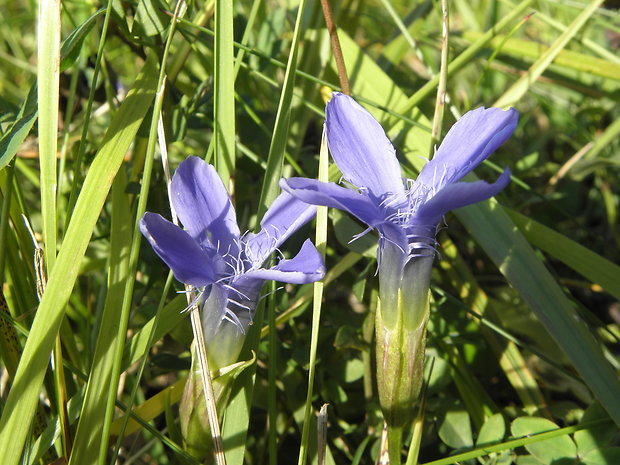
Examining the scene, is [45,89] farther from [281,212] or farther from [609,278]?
[609,278]

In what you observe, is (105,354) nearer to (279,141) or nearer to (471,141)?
(279,141)

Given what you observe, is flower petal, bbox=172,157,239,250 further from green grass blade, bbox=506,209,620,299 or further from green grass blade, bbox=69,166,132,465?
green grass blade, bbox=506,209,620,299

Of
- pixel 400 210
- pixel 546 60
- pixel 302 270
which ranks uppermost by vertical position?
pixel 546 60

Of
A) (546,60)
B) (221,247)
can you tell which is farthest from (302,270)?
(546,60)

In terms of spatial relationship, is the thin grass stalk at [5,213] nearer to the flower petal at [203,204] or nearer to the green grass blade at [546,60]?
the flower petal at [203,204]

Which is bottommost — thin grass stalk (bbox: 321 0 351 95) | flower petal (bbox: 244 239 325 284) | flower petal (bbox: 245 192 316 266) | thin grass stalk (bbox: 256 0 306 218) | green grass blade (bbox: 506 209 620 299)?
flower petal (bbox: 244 239 325 284)

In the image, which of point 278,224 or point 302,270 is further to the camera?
point 278,224

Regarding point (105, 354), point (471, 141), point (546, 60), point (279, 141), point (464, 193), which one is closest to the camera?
point (464, 193)

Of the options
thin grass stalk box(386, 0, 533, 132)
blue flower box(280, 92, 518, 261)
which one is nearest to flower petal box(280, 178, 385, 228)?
blue flower box(280, 92, 518, 261)
